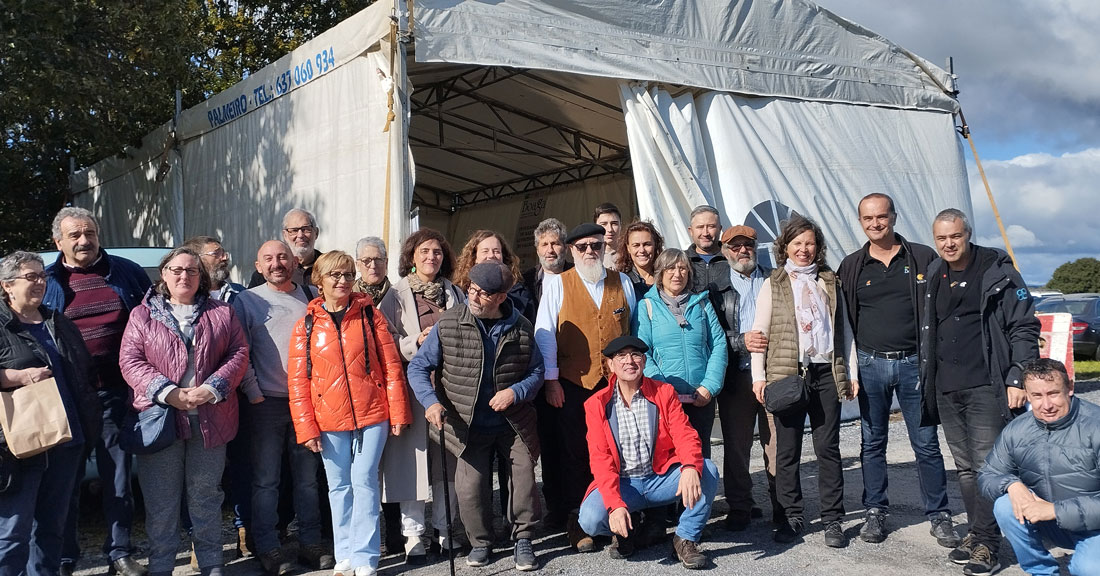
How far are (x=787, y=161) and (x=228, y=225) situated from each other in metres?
5.89

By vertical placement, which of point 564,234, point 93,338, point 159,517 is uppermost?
point 564,234

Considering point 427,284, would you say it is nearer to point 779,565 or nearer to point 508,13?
point 779,565

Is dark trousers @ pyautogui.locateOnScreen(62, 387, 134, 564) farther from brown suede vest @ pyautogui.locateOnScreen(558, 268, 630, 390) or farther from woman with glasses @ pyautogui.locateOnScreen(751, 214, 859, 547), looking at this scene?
woman with glasses @ pyautogui.locateOnScreen(751, 214, 859, 547)

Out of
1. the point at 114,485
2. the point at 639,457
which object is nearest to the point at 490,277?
the point at 639,457

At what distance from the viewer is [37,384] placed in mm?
3541

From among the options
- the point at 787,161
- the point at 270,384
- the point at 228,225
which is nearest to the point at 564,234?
the point at 270,384

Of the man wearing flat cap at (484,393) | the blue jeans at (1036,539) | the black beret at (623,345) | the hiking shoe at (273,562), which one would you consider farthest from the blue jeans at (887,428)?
the hiking shoe at (273,562)

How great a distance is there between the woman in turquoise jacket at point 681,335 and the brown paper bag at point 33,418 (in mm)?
2789

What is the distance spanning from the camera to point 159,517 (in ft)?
12.7

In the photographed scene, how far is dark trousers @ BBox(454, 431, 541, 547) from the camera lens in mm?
4230

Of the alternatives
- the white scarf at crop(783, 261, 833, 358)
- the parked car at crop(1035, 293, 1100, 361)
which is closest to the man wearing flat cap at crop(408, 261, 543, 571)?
the white scarf at crop(783, 261, 833, 358)

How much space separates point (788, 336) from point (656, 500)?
1.10 meters

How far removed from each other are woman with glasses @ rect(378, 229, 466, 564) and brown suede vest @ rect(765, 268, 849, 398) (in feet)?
5.52

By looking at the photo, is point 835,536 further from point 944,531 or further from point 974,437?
point 974,437
